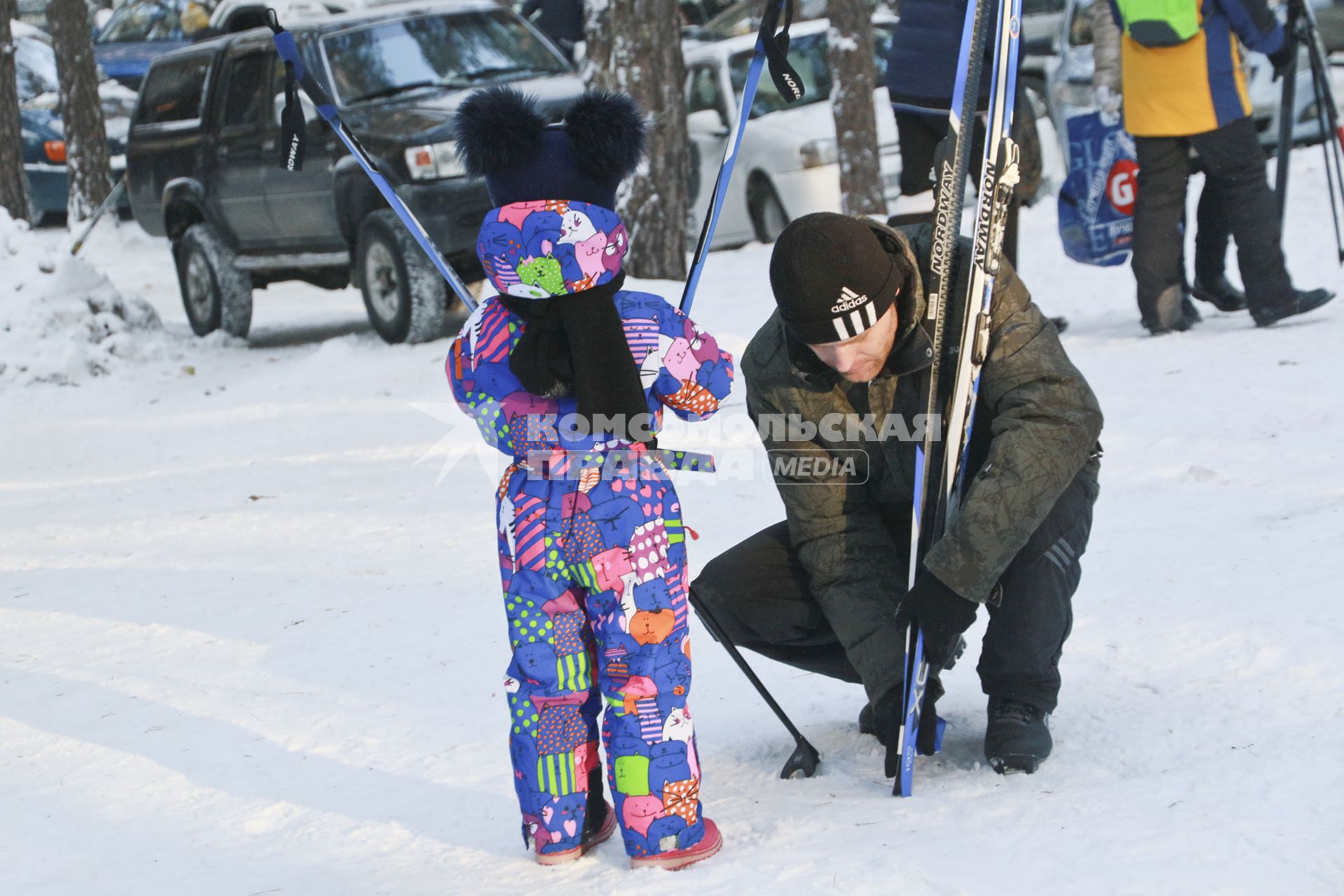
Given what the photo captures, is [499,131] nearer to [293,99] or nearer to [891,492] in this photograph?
[293,99]

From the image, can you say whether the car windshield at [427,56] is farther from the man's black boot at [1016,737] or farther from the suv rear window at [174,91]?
the man's black boot at [1016,737]

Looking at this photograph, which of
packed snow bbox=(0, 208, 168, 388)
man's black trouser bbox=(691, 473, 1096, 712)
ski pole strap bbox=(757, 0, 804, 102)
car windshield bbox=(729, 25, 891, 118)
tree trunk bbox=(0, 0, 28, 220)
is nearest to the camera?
man's black trouser bbox=(691, 473, 1096, 712)

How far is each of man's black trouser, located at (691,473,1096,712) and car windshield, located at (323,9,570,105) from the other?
618 centimetres

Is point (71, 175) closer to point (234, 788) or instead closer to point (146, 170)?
point (146, 170)

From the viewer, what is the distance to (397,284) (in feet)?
27.1

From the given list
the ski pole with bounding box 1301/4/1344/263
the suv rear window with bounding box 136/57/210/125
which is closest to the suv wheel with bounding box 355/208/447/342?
the suv rear window with bounding box 136/57/210/125

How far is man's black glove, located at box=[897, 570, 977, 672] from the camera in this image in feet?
8.80

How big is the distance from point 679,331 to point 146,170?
8.74 meters

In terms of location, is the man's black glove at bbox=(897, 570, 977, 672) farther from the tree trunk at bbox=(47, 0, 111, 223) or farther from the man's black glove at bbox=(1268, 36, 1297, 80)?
the tree trunk at bbox=(47, 0, 111, 223)

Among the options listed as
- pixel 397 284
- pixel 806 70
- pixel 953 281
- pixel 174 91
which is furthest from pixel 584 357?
pixel 806 70

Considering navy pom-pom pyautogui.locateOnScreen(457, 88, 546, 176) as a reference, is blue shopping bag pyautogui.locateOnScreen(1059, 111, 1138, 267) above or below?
below

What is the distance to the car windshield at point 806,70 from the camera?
35.8 ft

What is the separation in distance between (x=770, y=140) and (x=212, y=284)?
3.96 meters

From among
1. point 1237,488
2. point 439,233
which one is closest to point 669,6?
point 439,233
